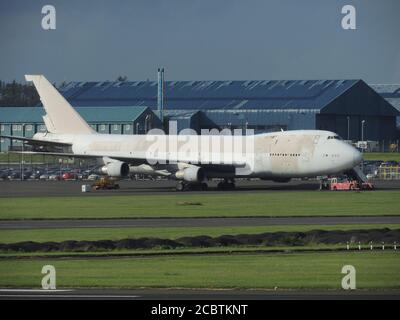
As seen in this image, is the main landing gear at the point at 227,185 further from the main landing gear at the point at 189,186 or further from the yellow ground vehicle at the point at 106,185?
the yellow ground vehicle at the point at 106,185

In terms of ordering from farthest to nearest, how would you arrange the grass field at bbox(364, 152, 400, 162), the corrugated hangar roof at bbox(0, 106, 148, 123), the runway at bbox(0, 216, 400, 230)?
the grass field at bbox(364, 152, 400, 162) → the corrugated hangar roof at bbox(0, 106, 148, 123) → the runway at bbox(0, 216, 400, 230)

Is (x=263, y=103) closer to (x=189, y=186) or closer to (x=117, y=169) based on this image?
(x=189, y=186)

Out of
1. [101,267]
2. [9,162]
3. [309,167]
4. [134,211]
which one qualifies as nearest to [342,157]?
[309,167]

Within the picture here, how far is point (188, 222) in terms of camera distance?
55375 millimetres

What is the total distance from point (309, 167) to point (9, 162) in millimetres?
72660

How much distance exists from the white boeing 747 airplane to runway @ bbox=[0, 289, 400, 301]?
189ft

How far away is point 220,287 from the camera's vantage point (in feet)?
102

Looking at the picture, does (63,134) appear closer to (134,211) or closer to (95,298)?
(134,211)

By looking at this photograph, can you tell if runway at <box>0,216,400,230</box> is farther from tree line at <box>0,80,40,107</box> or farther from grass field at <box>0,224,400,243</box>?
tree line at <box>0,80,40,107</box>

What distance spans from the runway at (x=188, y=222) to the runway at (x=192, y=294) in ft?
72.3

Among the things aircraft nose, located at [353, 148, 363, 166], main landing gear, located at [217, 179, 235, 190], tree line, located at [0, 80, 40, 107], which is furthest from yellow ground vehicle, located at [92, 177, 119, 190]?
tree line, located at [0, 80, 40, 107]

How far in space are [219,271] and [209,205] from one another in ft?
116

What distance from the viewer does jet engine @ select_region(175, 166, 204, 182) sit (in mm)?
89188

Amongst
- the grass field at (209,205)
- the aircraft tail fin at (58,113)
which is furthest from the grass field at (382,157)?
the grass field at (209,205)
